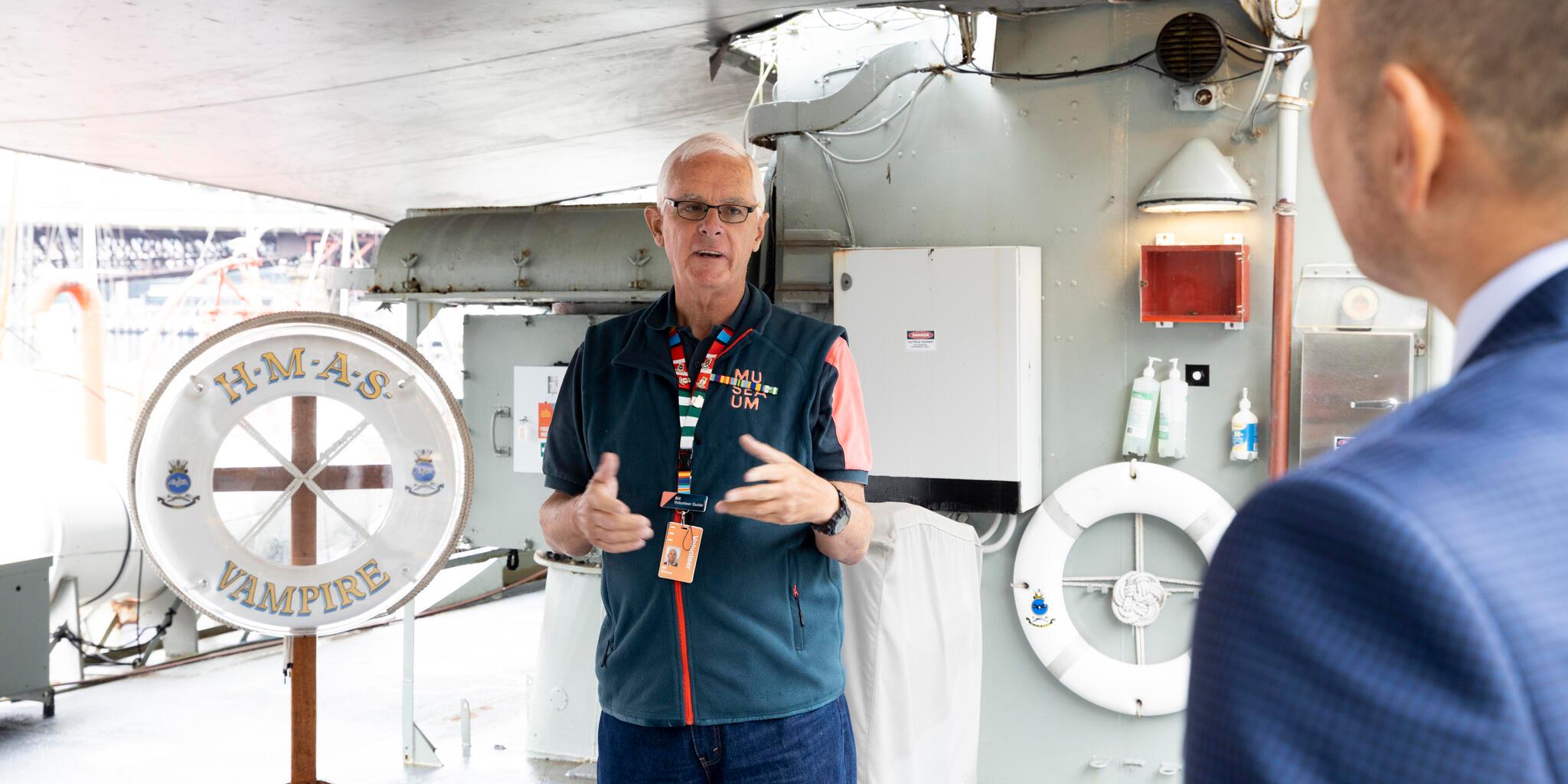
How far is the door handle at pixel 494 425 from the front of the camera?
177 inches

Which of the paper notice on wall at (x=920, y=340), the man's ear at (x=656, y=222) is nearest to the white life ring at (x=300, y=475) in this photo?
the man's ear at (x=656, y=222)

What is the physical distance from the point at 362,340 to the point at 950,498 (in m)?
1.75

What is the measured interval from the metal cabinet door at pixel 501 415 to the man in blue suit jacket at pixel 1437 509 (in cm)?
403

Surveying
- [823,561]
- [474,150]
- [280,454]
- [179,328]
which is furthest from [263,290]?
[823,561]

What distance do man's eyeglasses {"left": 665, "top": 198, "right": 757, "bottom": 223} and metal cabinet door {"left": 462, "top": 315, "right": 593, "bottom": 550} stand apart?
254 cm

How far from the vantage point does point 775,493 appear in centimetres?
167

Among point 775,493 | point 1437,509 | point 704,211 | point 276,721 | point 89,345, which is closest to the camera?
point 1437,509

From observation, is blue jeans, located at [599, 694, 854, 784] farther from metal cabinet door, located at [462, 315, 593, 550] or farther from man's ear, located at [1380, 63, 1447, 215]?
metal cabinet door, located at [462, 315, 593, 550]

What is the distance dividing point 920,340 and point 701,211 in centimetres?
169

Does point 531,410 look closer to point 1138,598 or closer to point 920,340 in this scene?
point 920,340

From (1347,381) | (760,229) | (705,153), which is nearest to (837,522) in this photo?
(760,229)

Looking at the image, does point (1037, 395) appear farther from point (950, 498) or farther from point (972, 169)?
point (972, 169)

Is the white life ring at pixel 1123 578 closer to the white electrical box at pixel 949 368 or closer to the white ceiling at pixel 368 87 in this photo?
the white electrical box at pixel 949 368

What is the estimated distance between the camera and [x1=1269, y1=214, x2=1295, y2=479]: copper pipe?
11.1 ft
